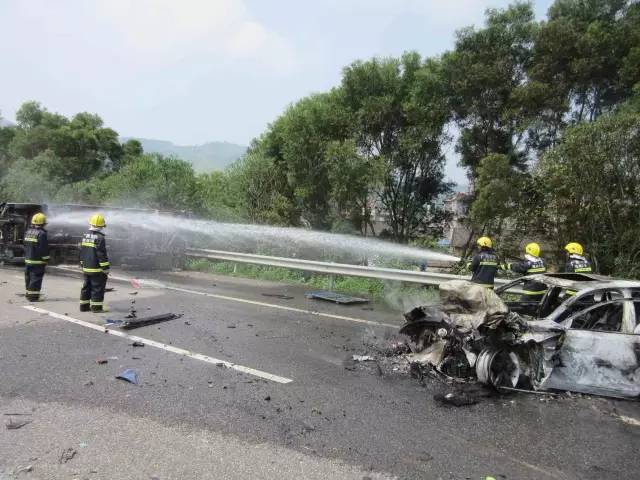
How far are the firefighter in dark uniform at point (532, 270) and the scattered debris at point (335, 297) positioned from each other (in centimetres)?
314

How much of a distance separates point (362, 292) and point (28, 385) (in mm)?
7648

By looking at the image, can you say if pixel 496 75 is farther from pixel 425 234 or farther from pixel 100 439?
pixel 100 439

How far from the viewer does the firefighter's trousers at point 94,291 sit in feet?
25.5

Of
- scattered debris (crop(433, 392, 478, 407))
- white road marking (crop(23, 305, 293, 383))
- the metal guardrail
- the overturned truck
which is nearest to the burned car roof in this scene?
scattered debris (crop(433, 392, 478, 407))

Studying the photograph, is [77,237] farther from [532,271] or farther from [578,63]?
[578,63]

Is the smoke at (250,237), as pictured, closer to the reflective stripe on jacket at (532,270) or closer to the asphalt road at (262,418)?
the reflective stripe on jacket at (532,270)

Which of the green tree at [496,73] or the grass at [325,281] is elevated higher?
the green tree at [496,73]

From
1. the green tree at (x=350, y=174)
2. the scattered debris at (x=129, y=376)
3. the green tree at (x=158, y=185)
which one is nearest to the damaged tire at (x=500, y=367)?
the scattered debris at (x=129, y=376)

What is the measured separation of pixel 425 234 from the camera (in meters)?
18.0

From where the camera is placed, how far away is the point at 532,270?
7.41m

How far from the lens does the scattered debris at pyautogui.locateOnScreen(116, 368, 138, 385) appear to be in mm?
4788

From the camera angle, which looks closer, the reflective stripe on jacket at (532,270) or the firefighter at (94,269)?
the reflective stripe on jacket at (532,270)

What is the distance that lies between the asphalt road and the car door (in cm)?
16

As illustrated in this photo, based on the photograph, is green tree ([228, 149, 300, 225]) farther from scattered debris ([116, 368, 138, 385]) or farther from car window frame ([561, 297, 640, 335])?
car window frame ([561, 297, 640, 335])
